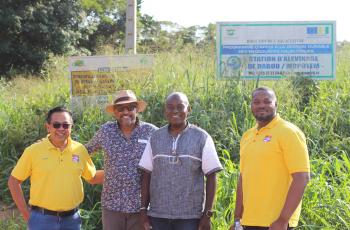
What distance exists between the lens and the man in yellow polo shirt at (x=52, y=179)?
424 centimetres

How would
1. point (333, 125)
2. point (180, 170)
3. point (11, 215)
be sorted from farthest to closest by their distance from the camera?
point (333, 125), point (11, 215), point (180, 170)

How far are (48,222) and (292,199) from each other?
6.17 ft

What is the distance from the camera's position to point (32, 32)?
18.6 metres

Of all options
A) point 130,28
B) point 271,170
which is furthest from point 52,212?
point 130,28

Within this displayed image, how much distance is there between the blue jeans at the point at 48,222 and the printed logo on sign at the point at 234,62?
486 cm

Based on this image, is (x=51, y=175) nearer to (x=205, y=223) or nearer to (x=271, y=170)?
(x=205, y=223)

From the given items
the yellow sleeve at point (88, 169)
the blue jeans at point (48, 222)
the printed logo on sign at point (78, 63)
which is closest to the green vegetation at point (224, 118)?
the printed logo on sign at point (78, 63)

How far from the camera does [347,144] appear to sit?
6.65 m

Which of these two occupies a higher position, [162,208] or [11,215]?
[162,208]

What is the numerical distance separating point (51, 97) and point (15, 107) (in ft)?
1.93

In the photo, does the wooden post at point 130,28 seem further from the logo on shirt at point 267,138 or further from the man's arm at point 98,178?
the logo on shirt at point 267,138

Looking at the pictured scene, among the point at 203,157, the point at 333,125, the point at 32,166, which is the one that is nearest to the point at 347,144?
the point at 333,125

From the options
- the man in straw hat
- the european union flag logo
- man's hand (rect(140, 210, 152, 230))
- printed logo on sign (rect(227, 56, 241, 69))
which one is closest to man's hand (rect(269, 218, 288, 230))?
man's hand (rect(140, 210, 152, 230))

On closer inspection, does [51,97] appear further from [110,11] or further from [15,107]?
[110,11]
